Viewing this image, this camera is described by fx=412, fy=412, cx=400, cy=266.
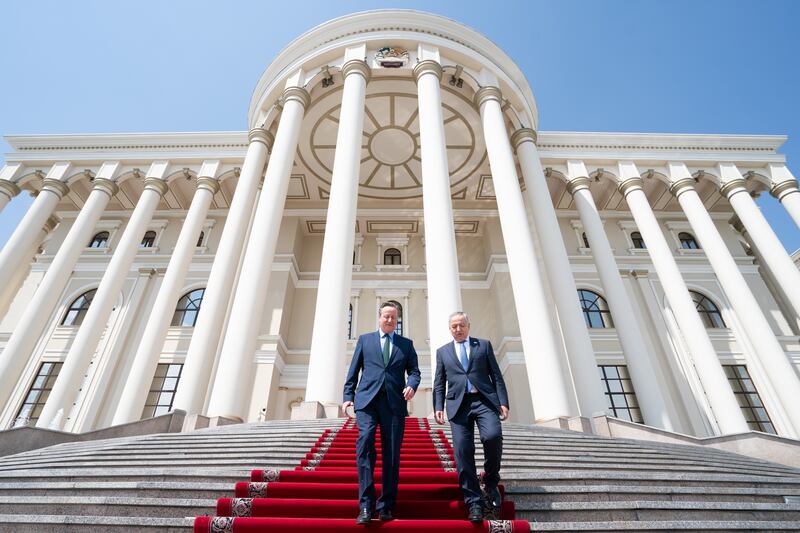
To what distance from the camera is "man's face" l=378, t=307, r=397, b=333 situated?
10.9ft

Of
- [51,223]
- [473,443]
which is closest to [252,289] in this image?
[473,443]

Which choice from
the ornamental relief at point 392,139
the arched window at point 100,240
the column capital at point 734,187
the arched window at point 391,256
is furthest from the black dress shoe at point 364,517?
the arched window at point 100,240

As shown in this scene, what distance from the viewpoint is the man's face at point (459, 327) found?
3.46 metres

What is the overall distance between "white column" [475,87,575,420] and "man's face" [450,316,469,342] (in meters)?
6.45

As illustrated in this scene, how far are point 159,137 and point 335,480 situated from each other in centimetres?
1855

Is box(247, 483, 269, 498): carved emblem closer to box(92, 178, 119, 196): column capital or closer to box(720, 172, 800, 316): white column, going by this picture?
box(720, 172, 800, 316): white column

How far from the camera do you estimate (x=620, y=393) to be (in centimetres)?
1639

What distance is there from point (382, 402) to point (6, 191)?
21.5 meters

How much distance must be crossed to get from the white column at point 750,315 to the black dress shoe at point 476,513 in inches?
554

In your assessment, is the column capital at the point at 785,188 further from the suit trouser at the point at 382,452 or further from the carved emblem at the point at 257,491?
the carved emblem at the point at 257,491

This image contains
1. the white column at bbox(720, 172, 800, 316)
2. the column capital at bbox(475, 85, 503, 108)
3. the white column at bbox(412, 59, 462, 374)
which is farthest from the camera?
the white column at bbox(720, 172, 800, 316)

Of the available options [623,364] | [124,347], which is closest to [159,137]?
[124,347]

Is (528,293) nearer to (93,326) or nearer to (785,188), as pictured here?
(93,326)

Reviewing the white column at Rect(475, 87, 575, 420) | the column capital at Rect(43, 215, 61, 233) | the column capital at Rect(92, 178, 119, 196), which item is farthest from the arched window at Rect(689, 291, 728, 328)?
the column capital at Rect(43, 215, 61, 233)
